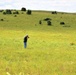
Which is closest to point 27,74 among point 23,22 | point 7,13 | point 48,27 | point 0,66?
point 0,66

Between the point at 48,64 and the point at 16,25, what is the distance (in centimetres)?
6189

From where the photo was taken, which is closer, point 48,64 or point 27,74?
point 27,74

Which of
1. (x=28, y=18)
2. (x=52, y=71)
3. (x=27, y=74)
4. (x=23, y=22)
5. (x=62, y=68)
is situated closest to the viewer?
(x=27, y=74)

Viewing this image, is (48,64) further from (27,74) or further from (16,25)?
(16,25)

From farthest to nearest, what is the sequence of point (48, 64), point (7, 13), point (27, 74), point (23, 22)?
point (7, 13) < point (23, 22) < point (48, 64) < point (27, 74)

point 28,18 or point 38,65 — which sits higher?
point 38,65

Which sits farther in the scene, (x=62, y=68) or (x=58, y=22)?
(x=58, y=22)

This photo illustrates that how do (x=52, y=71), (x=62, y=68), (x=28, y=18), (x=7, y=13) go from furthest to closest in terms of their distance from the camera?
(x=7, y=13), (x=28, y=18), (x=62, y=68), (x=52, y=71)

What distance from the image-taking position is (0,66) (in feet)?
66.9

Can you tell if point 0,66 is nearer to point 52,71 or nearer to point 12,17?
point 52,71

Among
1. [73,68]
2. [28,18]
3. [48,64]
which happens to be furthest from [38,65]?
[28,18]

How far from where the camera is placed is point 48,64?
2191 cm

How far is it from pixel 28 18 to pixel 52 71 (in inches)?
3034

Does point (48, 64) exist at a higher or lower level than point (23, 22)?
higher
